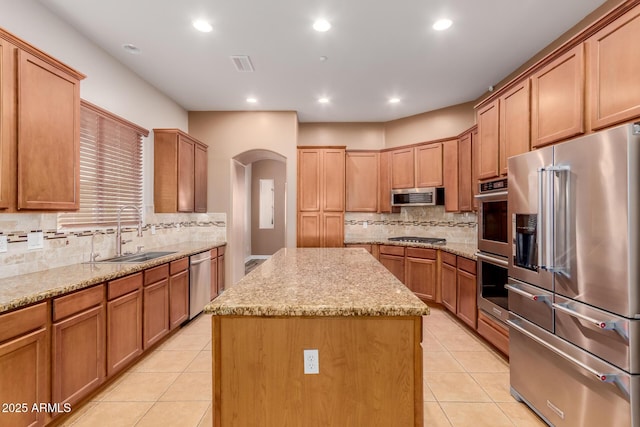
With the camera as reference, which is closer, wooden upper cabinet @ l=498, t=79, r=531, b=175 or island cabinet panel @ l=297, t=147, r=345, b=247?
wooden upper cabinet @ l=498, t=79, r=531, b=175

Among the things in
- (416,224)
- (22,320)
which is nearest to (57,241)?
(22,320)

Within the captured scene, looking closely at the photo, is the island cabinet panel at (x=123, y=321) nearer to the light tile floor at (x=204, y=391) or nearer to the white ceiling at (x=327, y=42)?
the light tile floor at (x=204, y=391)

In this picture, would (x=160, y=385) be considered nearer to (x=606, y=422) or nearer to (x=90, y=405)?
(x=90, y=405)

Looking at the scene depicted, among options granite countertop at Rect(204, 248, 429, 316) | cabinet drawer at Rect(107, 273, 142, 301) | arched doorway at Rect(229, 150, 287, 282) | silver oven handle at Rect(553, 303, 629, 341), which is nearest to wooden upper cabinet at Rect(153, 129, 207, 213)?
cabinet drawer at Rect(107, 273, 142, 301)

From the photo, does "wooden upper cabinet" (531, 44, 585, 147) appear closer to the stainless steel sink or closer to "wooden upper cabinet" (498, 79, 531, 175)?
"wooden upper cabinet" (498, 79, 531, 175)

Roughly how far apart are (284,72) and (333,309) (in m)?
3.18

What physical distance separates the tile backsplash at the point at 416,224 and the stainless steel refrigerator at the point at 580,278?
247 centimetres

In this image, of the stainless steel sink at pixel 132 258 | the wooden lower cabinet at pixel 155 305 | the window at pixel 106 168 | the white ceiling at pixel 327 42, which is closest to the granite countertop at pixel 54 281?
the wooden lower cabinet at pixel 155 305

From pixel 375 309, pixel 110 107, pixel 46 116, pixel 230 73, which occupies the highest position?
pixel 230 73

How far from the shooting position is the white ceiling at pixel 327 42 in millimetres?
2568

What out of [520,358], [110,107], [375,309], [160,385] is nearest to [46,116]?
[110,107]

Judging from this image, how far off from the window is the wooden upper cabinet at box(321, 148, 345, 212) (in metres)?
2.70

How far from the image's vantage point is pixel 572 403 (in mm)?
1798

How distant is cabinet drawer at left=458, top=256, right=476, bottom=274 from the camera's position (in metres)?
3.49
